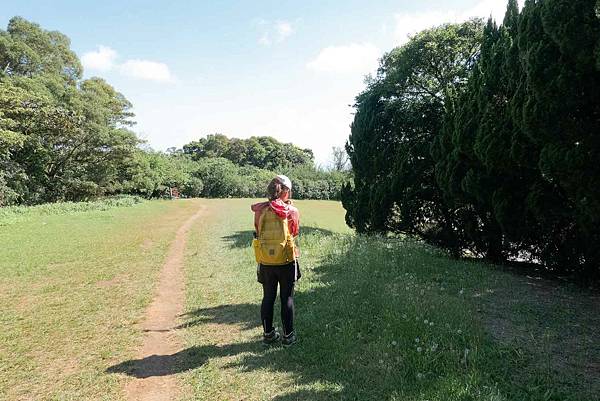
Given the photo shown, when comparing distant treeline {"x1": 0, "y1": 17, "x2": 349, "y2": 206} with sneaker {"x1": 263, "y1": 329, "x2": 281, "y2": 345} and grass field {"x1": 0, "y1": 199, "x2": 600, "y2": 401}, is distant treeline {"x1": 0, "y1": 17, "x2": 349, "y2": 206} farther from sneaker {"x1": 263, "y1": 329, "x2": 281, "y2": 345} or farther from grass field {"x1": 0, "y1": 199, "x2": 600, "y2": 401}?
sneaker {"x1": 263, "y1": 329, "x2": 281, "y2": 345}

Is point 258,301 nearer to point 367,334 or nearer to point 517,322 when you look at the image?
point 367,334

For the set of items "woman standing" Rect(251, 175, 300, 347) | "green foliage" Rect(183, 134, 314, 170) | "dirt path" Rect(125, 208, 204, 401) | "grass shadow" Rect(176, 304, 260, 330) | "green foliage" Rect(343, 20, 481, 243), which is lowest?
"dirt path" Rect(125, 208, 204, 401)

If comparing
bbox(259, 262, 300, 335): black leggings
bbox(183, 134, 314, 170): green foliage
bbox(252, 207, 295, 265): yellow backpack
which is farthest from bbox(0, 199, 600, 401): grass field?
bbox(183, 134, 314, 170): green foliage

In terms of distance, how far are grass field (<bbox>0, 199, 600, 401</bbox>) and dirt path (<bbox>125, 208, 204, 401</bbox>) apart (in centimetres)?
14

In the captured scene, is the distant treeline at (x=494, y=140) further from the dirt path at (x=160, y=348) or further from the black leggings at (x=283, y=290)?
the dirt path at (x=160, y=348)

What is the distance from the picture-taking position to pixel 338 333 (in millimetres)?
5438

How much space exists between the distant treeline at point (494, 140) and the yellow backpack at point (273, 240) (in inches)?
166

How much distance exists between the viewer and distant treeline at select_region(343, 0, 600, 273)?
5.78m

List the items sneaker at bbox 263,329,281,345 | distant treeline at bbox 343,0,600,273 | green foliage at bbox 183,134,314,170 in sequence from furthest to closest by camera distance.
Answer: green foliage at bbox 183,134,314,170, distant treeline at bbox 343,0,600,273, sneaker at bbox 263,329,281,345

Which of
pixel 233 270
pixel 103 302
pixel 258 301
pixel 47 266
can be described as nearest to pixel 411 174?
pixel 233 270

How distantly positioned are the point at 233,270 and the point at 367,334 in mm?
5480

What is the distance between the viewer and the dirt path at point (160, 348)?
429 centimetres

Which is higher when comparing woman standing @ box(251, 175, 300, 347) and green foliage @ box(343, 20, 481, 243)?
green foliage @ box(343, 20, 481, 243)

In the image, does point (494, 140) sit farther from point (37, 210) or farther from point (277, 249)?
point (37, 210)
